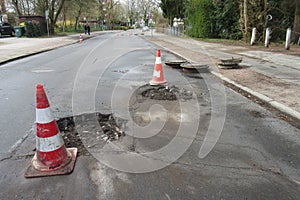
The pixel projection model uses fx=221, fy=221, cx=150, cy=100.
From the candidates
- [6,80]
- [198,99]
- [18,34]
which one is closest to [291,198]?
[198,99]

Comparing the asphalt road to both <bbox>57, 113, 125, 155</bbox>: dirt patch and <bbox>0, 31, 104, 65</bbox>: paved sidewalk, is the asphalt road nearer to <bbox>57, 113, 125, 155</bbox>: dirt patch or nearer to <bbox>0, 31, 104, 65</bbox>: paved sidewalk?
<bbox>57, 113, 125, 155</bbox>: dirt patch

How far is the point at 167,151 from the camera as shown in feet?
9.90

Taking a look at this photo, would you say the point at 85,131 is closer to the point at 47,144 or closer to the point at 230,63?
the point at 47,144

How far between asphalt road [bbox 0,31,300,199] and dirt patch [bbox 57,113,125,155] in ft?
0.27

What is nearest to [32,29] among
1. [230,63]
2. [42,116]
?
[230,63]

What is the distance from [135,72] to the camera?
26.8 feet

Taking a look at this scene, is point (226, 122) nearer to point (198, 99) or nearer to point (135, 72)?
point (198, 99)

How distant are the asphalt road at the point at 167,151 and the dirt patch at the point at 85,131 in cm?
8

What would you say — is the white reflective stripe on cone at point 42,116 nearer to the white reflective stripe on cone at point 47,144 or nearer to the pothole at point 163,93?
the white reflective stripe on cone at point 47,144

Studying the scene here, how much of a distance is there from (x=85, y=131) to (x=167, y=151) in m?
1.36

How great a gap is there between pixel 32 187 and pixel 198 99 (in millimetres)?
3780

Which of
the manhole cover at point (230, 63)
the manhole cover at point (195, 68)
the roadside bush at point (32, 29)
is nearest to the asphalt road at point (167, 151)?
the manhole cover at point (195, 68)

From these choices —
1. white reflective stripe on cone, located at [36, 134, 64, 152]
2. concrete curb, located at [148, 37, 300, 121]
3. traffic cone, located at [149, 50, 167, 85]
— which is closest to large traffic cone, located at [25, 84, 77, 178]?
white reflective stripe on cone, located at [36, 134, 64, 152]

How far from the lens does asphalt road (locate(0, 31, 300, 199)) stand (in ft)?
7.62
